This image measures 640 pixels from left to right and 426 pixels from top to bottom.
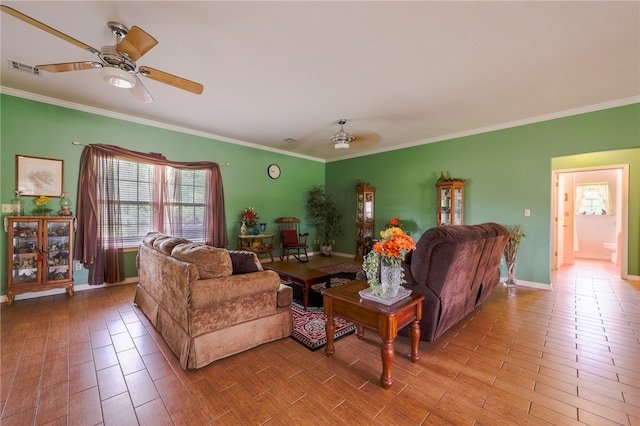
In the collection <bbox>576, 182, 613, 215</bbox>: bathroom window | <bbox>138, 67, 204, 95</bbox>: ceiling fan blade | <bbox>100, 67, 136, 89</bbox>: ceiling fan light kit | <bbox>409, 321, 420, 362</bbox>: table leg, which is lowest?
<bbox>409, 321, 420, 362</bbox>: table leg

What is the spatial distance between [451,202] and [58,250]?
6.27 m

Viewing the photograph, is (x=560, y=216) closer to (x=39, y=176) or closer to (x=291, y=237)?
(x=291, y=237)

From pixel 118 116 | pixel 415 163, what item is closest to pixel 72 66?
pixel 118 116

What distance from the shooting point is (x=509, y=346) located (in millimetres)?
2350

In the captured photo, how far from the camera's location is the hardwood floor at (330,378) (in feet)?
5.09

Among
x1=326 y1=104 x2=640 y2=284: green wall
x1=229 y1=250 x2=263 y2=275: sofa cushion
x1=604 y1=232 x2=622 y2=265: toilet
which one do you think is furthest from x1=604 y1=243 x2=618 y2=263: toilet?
x1=229 y1=250 x2=263 y2=275: sofa cushion

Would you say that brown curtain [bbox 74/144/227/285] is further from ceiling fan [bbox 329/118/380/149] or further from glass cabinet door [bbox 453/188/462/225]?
glass cabinet door [bbox 453/188/462/225]

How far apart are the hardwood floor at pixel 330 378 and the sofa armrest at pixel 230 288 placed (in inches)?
20.4

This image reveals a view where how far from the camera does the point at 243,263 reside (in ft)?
7.60

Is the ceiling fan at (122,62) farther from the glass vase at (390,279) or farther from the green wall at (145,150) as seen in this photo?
the glass vase at (390,279)

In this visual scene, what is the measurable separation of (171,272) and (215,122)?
312 cm

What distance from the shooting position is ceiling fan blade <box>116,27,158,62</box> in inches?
73.1

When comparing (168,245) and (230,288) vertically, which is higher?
(168,245)

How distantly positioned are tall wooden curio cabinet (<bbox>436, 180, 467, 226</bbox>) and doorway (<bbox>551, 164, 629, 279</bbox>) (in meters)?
1.75
